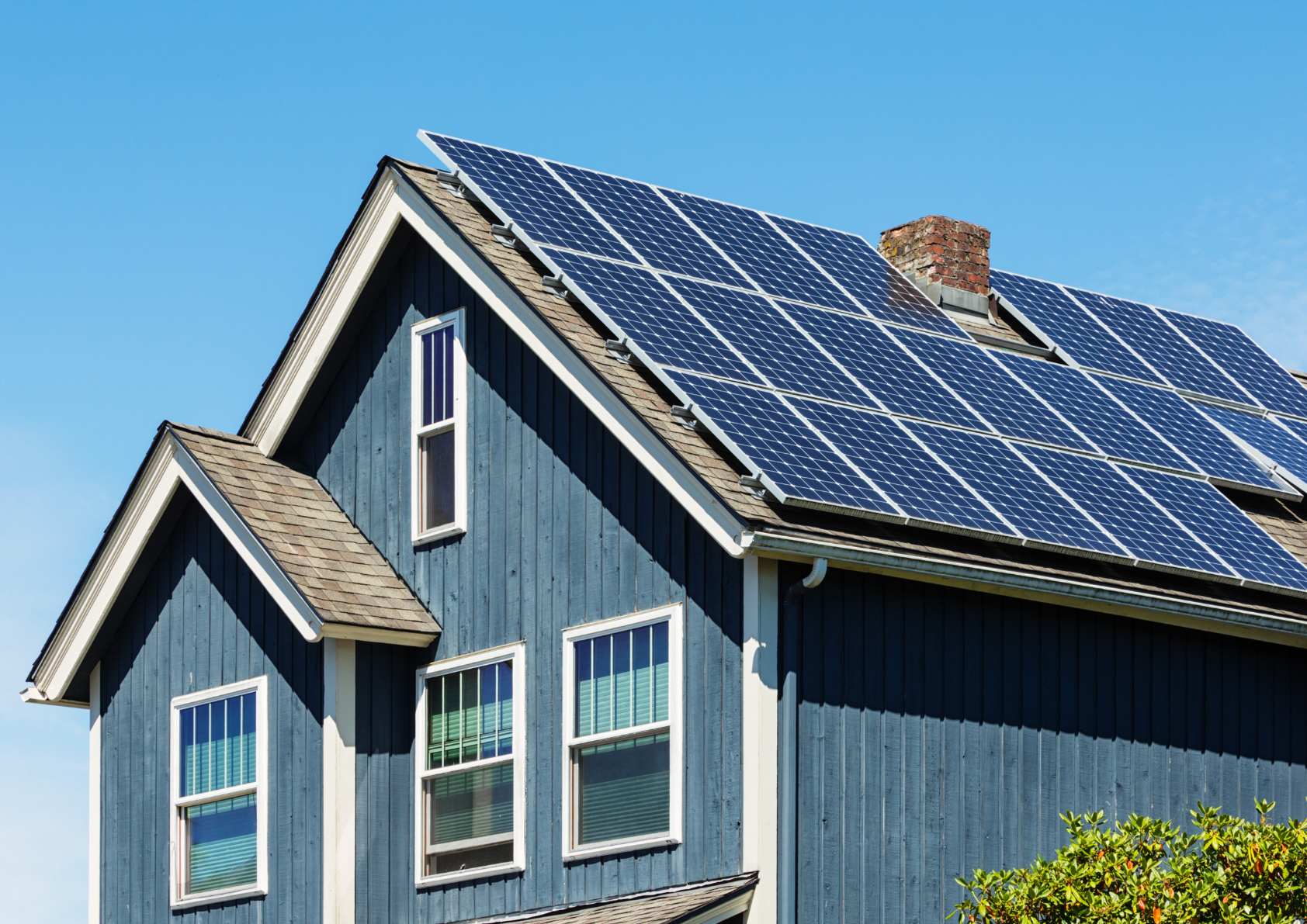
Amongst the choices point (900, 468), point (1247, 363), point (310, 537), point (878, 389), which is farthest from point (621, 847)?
point (1247, 363)

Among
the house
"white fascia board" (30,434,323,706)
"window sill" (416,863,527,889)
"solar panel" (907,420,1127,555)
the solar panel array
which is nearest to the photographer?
the house

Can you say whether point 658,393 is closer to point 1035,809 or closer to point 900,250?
point 1035,809

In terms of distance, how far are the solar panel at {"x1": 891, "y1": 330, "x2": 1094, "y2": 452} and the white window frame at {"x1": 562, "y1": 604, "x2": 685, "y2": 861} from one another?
4100 millimetres

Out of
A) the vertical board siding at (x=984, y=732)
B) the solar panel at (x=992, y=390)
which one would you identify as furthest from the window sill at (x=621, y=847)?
the solar panel at (x=992, y=390)

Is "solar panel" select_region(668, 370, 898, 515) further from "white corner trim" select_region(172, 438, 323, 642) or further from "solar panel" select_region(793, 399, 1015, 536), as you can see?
"white corner trim" select_region(172, 438, 323, 642)

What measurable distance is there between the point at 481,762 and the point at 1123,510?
20.4 ft

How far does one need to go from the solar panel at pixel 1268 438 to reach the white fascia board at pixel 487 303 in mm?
7820

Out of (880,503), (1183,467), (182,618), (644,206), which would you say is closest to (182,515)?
(182,618)

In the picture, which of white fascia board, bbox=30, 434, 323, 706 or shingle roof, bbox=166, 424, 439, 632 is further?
white fascia board, bbox=30, 434, 323, 706

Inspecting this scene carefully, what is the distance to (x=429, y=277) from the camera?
21859 millimetres

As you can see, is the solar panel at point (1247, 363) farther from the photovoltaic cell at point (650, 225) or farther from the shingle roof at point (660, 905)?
the shingle roof at point (660, 905)

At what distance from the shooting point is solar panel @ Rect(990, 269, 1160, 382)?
950 inches

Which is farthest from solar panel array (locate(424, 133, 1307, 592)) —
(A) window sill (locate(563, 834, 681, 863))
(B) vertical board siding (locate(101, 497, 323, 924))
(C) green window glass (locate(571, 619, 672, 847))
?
(B) vertical board siding (locate(101, 497, 323, 924))

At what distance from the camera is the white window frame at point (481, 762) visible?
771 inches
